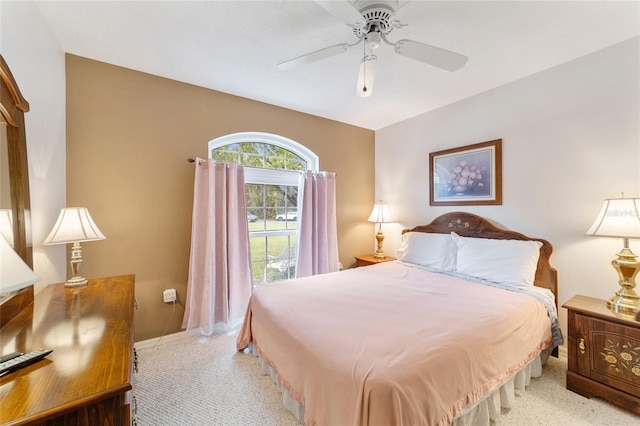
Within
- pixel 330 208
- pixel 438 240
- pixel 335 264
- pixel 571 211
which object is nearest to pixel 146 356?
pixel 335 264

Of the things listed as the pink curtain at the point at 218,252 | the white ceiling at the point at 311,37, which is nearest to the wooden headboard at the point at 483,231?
the white ceiling at the point at 311,37

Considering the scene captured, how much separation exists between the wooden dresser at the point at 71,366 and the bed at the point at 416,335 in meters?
0.79

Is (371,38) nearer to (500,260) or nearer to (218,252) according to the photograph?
(500,260)

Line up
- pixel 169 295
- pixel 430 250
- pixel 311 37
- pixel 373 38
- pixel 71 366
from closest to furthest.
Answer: pixel 71 366 → pixel 373 38 → pixel 311 37 → pixel 169 295 → pixel 430 250

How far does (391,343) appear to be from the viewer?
128 centimetres

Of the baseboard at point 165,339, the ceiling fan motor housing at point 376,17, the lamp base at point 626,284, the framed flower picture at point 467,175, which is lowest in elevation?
the baseboard at point 165,339

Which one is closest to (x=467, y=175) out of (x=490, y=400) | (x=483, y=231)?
(x=483, y=231)

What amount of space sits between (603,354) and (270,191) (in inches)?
123

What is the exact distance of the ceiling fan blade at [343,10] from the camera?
4.13ft

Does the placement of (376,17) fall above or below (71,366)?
above

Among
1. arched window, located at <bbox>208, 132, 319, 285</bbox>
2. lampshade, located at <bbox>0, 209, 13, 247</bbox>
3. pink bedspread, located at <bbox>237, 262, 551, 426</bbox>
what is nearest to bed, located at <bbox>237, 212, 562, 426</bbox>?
pink bedspread, located at <bbox>237, 262, 551, 426</bbox>

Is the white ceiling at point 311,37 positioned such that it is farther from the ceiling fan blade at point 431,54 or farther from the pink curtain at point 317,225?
the pink curtain at point 317,225

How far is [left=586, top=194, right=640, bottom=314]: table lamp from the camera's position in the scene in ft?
5.49

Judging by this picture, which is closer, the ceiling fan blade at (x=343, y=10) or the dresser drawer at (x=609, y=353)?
the ceiling fan blade at (x=343, y=10)
